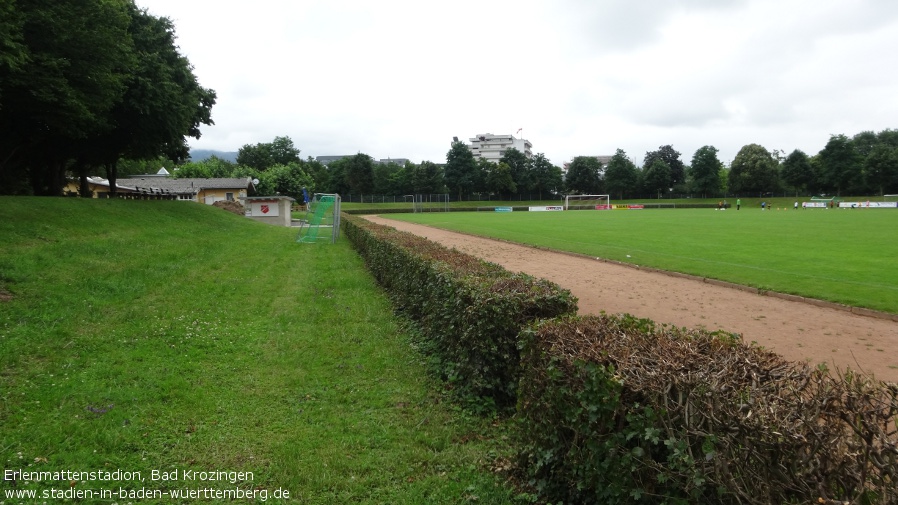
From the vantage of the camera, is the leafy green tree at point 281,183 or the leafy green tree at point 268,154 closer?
the leafy green tree at point 281,183

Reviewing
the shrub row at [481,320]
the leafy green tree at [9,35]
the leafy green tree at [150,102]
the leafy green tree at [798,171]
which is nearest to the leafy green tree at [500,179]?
the leafy green tree at [798,171]

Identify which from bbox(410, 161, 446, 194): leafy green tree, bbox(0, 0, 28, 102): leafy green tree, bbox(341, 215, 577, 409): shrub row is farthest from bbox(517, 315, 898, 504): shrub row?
bbox(410, 161, 446, 194): leafy green tree

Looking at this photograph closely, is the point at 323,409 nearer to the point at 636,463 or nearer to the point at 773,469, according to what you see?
the point at 636,463

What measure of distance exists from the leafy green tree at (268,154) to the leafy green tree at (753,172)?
88.2m

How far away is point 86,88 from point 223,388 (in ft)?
65.7

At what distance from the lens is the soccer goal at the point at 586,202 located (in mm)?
86500

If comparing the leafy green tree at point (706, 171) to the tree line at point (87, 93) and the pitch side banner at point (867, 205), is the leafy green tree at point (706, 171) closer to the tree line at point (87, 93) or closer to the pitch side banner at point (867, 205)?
the pitch side banner at point (867, 205)

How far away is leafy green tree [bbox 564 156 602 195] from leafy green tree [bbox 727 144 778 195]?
78.7 feet

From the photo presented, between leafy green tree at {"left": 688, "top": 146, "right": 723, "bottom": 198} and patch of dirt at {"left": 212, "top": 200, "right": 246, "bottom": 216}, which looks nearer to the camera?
patch of dirt at {"left": 212, "top": 200, "right": 246, "bottom": 216}

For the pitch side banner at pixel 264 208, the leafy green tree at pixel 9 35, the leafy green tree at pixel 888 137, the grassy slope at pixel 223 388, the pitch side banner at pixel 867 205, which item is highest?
the leafy green tree at pixel 888 137

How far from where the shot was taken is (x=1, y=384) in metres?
5.01

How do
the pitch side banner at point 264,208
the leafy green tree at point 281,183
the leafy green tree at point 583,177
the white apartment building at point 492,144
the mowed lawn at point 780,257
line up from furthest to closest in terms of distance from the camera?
the white apartment building at point 492,144 < the leafy green tree at point 583,177 < the leafy green tree at point 281,183 < the pitch side banner at point 264,208 < the mowed lawn at point 780,257

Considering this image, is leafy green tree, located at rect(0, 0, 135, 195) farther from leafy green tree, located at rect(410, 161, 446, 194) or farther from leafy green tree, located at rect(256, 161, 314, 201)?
leafy green tree, located at rect(410, 161, 446, 194)

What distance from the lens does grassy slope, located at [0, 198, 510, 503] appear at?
381 cm
